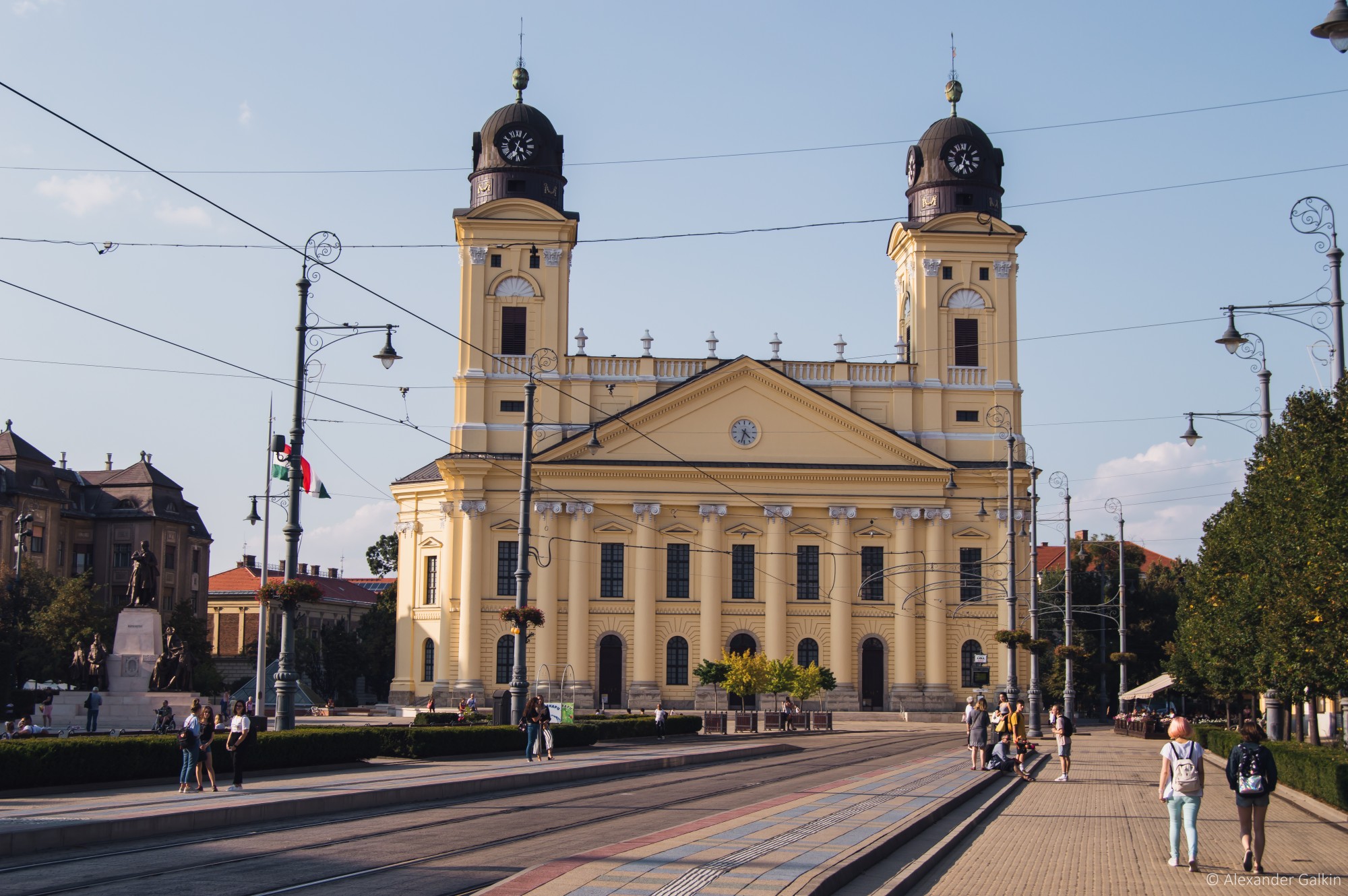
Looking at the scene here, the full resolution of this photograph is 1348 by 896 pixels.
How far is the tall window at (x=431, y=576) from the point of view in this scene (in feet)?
244

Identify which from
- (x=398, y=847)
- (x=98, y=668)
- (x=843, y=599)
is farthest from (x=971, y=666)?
(x=398, y=847)

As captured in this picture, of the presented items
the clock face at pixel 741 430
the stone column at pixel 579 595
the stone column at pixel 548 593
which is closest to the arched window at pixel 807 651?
the stone column at pixel 579 595

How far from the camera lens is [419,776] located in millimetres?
27031

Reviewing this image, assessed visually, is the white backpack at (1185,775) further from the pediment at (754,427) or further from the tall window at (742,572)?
the tall window at (742,572)

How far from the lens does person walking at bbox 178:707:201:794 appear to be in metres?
22.7

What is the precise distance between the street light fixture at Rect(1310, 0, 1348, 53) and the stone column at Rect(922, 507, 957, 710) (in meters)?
55.4

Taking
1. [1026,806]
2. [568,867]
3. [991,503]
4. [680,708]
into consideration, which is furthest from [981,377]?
[568,867]

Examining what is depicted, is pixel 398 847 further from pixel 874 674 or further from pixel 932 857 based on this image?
pixel 874 674

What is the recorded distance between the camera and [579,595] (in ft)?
Answer: 237

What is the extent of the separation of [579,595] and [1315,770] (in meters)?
50.0

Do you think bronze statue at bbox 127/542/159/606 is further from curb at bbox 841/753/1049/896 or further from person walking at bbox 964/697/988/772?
curb at bbox 841/753/1049/896

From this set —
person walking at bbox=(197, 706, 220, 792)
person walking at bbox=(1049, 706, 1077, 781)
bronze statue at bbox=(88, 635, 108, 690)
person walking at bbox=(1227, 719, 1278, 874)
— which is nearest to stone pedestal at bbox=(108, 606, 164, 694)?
bronze statue at bbox=(88, 635, 108, 690)

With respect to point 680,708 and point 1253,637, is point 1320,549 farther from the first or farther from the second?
point 680,708

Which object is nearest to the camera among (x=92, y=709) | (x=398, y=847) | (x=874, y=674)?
(x=398, y=847)
